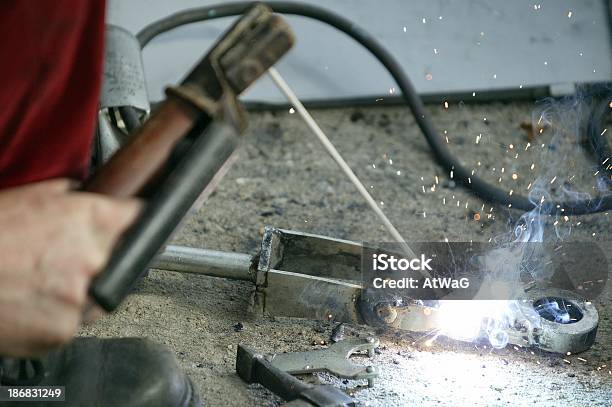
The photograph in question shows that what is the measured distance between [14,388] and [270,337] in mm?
651

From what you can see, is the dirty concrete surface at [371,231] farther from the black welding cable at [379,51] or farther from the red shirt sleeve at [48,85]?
the red shirt sleeve at [48,85]

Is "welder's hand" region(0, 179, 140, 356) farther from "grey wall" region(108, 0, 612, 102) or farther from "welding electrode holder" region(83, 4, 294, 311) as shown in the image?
"grey wall" region(108, 0, 612, 102)

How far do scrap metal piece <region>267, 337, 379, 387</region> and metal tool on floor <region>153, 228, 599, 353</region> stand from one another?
0.41 feet

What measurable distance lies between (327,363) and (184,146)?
0.73m

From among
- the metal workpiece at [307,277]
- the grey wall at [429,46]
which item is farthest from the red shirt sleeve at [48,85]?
the grey wall at [429,46]

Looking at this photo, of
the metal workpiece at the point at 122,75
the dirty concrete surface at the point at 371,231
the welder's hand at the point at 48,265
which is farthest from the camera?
the metal workpiece at the point at 122,75

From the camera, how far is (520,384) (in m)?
1.86

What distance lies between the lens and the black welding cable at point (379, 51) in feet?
8.77

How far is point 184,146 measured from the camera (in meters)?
1.27

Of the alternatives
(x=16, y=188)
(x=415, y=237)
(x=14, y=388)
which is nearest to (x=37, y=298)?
(x=16, y=188)

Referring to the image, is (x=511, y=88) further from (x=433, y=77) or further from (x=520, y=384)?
(x=520, y=384)

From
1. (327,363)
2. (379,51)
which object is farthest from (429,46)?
(327,363)

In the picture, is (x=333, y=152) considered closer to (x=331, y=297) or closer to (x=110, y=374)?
(x=331, y=297)

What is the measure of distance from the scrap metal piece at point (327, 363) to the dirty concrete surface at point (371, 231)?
3 cm
